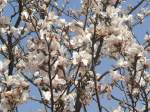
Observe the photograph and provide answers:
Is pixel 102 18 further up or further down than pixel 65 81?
further up

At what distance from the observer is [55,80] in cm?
448

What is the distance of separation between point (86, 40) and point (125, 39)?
38cm

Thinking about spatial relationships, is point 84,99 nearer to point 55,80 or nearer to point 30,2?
Result: point 55,80

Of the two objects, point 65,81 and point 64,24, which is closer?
point 65,81

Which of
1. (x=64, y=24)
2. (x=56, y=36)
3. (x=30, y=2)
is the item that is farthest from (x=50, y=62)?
(x=30, y=2)

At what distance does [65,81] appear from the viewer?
14.6 feet

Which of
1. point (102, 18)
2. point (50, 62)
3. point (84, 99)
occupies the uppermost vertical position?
point (102, 18)

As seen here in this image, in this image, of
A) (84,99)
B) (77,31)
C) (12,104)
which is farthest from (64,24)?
(12,104)

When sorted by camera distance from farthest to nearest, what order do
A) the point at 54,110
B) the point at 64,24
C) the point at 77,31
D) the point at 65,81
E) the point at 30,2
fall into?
the point at 30,2 < the point at 64,24 < the point at 77,31 < the point at 65,81 < the point at 54,110

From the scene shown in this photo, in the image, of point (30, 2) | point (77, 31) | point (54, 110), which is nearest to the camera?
point (54, 110)

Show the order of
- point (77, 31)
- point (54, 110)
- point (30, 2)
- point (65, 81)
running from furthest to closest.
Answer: point (30, 2) < point (77, 31) < point (65, 81) < point (54, 110)

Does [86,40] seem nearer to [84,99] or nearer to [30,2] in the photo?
[84,99]

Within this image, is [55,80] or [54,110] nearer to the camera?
[54,110]

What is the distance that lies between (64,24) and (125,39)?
133 centimetres
